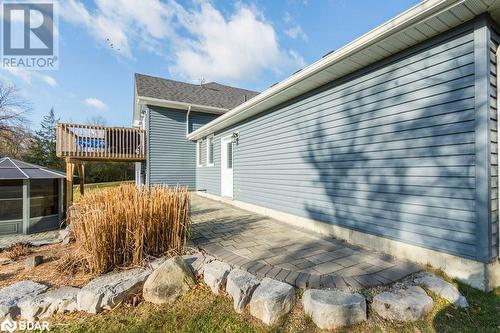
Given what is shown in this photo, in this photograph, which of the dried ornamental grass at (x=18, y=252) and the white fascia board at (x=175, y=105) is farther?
the white fascia board at (x=175, y=105)

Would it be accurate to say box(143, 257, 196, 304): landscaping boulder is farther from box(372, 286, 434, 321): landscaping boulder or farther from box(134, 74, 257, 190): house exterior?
box(134, 74, 257, 190): house exterior

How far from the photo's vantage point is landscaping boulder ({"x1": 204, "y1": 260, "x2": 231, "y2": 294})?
263 centimetres

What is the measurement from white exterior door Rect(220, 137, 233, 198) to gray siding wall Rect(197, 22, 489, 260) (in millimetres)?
3474

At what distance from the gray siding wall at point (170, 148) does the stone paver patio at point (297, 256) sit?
687 centimetres

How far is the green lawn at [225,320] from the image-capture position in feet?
6.93

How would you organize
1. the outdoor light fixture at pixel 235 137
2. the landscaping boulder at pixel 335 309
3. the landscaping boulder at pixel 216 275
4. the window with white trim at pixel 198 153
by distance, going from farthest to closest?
1. the window with white trim at pixel 198 153
2. the outdoor light fixture at pixel 235 137
3. the landscaping boulder at pixel 216 275
4. the landscaping boulder at pixel 335 309

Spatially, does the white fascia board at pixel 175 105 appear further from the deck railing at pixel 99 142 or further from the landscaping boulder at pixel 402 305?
the landscaping boulder at pixel 402 305

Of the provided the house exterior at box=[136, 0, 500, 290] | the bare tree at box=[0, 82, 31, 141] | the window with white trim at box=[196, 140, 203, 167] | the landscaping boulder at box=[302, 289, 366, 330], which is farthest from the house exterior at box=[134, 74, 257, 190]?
the bare tree at box=[0, 82, 31, 141]

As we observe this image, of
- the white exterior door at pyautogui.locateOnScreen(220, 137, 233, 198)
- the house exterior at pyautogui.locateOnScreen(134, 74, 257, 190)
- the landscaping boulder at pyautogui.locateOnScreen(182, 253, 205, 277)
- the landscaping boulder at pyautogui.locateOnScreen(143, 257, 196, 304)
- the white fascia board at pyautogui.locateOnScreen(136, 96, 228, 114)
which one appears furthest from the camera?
the house exterior at pyautogui.locateOnScreen(134, 74, 257, 190)

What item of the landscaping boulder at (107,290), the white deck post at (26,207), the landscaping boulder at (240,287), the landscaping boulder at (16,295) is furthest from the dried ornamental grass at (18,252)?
the landscaping boulder at (240,287)

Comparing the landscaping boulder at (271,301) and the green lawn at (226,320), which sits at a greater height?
the landscaping boulder at (271,301)

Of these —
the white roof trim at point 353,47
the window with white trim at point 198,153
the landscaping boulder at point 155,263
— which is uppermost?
the white roof trim at point 353,47

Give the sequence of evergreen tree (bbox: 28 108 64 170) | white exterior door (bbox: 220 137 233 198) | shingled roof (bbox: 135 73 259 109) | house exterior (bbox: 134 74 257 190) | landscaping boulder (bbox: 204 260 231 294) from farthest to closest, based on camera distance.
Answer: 1. evergreen tree (bbox: 28 108 64 170)
2. shingled roof (bbox: 135 73 259 109)
3. house exterior (bbox: 134 74 257 190)
4. white exterior door (bbox: 220 137 233 198)
5. landscaping boulder (bbox: 204 260 231 294)

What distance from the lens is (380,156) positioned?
11.7 feet
